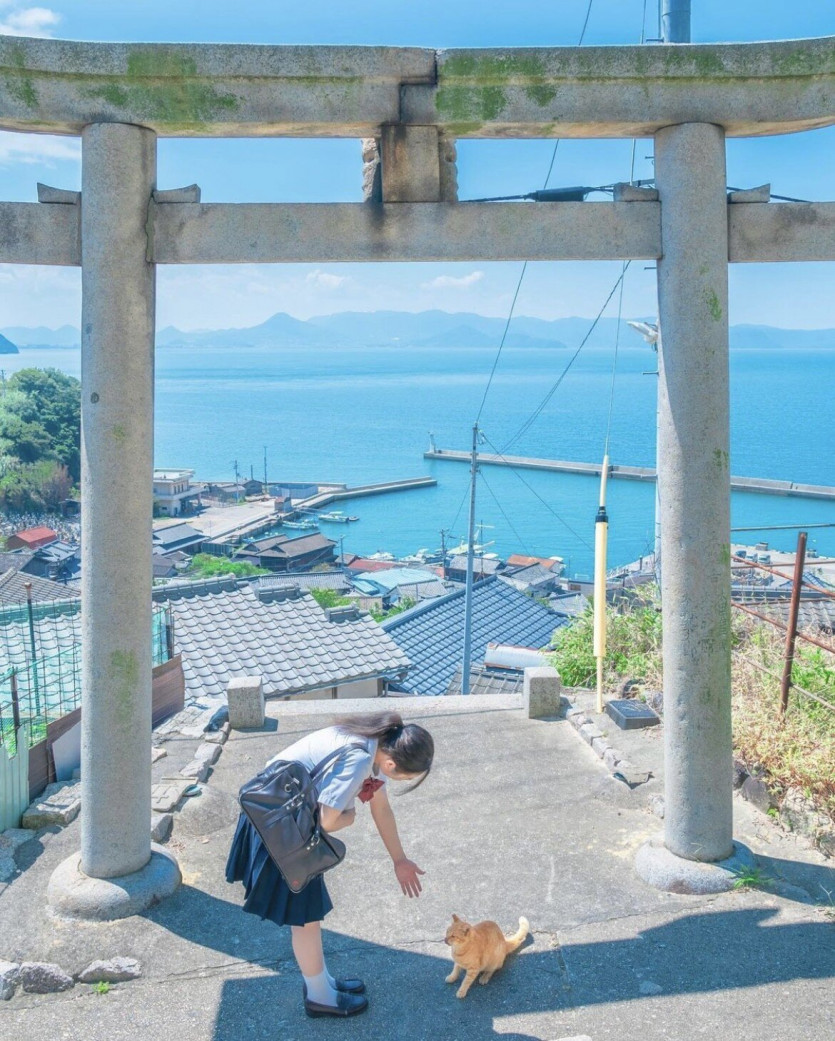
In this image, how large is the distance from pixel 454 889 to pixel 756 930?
1467 millimetres

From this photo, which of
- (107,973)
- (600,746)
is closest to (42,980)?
(107,973)

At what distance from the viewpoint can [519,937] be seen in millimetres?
4164

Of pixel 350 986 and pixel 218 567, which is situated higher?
pixel 350 986

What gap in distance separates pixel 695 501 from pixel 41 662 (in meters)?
5.49

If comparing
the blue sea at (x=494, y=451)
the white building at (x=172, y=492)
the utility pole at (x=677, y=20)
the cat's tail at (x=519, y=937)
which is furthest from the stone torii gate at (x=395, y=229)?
the white building at (x=172, y=492)

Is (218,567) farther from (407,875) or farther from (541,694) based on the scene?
(407,875)

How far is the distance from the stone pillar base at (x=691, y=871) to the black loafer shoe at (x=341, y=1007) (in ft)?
5.62

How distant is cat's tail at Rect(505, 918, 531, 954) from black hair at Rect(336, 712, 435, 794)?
119 cm

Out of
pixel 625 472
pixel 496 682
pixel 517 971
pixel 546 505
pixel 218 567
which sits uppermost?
pixel 625 472

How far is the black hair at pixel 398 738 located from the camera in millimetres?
3451

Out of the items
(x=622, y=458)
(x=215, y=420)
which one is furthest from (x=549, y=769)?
(x=215, y=420)

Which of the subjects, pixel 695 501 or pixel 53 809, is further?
pixel 53 809

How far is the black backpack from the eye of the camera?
11.1ft

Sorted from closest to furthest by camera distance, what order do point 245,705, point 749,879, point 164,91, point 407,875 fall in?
point 407,875 < point 164,91 < point 749,879 < point 245,705
